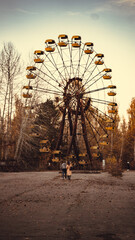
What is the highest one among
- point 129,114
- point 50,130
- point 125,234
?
point 129,114

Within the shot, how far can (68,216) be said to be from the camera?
9.72m

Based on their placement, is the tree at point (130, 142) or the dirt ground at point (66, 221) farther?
the tree at point (130, 142)

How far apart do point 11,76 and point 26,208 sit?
35131 millimetres

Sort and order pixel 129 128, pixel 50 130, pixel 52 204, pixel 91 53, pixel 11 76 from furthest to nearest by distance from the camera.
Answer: pixel 129 128 → pixel 50 130 → pixel 11 76 → pixel 91 53 → pixel 52 204

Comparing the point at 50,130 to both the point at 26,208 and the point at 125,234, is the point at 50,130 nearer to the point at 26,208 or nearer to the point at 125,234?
the point at 26,208

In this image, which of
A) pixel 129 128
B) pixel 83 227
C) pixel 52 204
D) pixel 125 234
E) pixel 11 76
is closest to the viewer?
pixel 125 234

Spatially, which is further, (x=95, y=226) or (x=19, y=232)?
(x=95, y=226)

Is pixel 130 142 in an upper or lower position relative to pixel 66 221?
upper

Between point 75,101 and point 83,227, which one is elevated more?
point 75,101

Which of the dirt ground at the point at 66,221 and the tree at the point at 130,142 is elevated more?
the tree at the point at 130,142

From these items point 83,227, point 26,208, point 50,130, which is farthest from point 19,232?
point 50,130

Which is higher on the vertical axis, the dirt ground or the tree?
the tree

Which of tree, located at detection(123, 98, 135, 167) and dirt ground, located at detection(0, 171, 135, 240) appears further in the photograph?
tree, located at detection(123, 98, 135, 167)

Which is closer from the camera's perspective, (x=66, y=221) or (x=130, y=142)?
(x=66, y=221)
